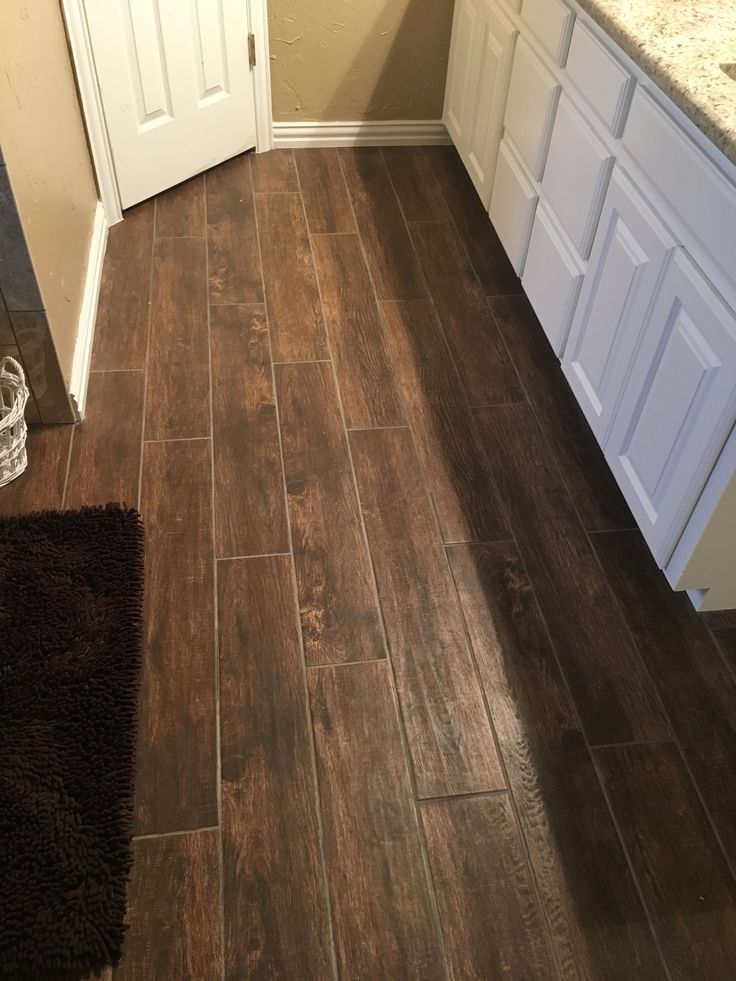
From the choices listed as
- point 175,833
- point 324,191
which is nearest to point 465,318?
point 324,191

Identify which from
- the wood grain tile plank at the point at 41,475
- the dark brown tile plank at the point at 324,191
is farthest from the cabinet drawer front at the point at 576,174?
the wood grain tile plank at the point at 41,475

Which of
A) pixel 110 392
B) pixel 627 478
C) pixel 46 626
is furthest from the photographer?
pixel 110 392

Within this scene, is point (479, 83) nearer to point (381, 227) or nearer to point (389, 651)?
point (381, 227)

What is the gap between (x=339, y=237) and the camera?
108 inches

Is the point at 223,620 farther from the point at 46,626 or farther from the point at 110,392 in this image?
the point at 110,392

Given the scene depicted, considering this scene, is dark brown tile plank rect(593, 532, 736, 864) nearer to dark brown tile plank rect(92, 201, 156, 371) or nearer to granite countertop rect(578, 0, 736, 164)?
granite countertop rect(578, 0, 736, 164)

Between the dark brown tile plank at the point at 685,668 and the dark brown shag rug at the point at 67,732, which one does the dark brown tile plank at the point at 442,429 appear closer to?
the dark brown tile plank at the point at 685,668

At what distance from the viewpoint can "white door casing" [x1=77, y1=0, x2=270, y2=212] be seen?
2.48m

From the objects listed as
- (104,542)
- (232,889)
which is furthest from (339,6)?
(232,889)

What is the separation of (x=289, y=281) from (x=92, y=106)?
2.50 feet

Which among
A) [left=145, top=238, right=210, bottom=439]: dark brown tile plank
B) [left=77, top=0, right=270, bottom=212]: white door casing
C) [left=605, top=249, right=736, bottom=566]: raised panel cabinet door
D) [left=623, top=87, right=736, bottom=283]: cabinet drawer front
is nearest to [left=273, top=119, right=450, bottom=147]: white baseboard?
[left=77, top=0, right=270, bottom=212]: white door casing

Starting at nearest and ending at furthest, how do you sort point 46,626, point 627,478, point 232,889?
point 232,889 < point 46,626 < point 627,478

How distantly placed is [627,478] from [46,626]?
1175 mm

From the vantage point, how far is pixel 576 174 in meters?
1.87
